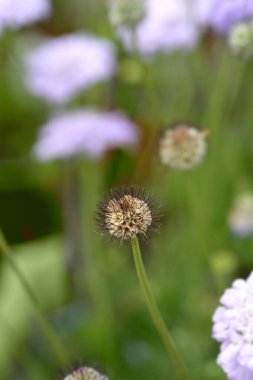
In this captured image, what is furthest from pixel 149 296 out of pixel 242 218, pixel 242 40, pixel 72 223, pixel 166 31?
pixel 72 223

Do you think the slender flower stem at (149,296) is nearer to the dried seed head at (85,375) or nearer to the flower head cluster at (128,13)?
the dried seed head at (85,375)

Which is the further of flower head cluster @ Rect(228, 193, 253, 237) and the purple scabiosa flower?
flower head cluster @ Rect(228, 193, 253, 237)

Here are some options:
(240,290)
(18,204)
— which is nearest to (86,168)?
(18,204)

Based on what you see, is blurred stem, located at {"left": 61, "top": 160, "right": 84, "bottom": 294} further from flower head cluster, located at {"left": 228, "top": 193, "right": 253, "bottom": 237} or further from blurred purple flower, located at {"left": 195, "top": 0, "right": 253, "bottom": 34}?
blurred purple flower, located at {"left": 195, "top": 0, "right": 253, "bottom": 34}

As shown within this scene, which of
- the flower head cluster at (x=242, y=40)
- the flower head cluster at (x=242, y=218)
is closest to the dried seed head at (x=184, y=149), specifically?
the flower head cluster at (x=242, y=40)

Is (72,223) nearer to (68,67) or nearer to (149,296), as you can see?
(68,67)

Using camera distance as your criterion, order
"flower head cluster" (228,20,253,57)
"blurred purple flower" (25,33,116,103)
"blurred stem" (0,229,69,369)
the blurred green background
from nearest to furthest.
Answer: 1. "blurred stem" (0,229,69,369)
2. "flower head cluster" (228,20,253,57)
3. the blurred green background
4. "blurred purple flower" (25,33,116,103)

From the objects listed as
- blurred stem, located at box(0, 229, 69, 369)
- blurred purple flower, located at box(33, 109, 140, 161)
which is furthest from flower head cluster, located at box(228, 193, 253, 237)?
blurred stem, located at box(0, 229, 69, 369)

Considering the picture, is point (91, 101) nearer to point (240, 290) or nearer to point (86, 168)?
point (86, 168)
